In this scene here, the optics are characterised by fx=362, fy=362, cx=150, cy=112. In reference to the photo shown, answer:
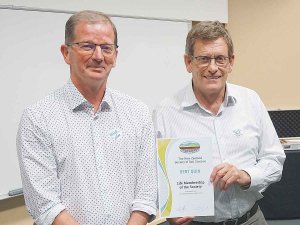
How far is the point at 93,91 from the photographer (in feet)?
4.91

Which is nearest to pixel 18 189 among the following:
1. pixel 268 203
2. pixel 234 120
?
pixel 234 120

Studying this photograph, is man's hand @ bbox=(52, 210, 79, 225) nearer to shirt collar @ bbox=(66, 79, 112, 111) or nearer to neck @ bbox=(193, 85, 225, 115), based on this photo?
shirt collar @ bbox=(66, 79, 112, 111)

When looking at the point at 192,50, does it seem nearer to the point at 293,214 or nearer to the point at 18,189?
the point at 18,189

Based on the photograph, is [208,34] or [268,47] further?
[268,47]

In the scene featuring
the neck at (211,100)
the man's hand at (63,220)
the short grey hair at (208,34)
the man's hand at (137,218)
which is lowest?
the man's hand at (137,218)

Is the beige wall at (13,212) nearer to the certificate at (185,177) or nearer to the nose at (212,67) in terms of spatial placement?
the certificate at (185,177)

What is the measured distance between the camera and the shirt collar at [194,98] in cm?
181

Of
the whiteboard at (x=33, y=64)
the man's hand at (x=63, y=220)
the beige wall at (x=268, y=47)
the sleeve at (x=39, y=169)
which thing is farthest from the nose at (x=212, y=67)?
the beige wall at (x=268, y=47)

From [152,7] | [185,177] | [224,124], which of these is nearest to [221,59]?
[224,124]

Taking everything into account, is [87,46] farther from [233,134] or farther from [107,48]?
[233,134]

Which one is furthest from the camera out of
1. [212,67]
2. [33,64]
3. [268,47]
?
[268,47]

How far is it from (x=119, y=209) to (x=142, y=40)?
234 centimetres

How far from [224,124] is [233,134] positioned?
0.07 meters

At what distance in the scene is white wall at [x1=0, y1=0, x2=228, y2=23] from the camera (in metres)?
2.86
